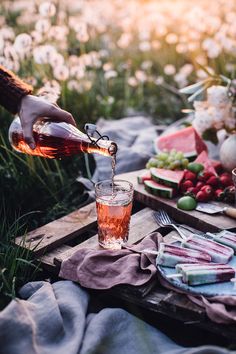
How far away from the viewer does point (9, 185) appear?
389 centimetres

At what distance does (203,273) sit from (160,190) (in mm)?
1139

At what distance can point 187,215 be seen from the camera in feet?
11.0

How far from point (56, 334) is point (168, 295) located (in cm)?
55

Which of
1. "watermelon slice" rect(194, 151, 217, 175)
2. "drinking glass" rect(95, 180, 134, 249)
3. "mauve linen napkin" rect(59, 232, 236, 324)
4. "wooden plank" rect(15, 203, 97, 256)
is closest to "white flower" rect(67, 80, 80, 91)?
"watermelon slice" rect(194, 151, 217, 175)

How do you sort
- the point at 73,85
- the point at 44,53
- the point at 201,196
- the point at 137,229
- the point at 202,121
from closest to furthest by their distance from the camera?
the point at 137,229 < the point at 201,196 < the point at 44,53 < the point at 202,121 < the point at 73,85

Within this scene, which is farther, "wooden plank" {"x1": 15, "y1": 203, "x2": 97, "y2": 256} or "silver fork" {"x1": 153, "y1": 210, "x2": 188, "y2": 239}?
"silver fork" {"x1": 153, "y1": 210, "x2": 188, "y2": 239}

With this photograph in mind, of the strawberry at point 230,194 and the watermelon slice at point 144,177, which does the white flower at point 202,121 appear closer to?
the watermelon slice at point 144,177

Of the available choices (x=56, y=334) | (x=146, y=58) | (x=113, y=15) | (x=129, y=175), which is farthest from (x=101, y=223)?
(x=113, y=15)

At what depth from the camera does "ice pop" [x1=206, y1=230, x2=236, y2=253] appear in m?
2.88

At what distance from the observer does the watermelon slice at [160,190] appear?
357 centimetres

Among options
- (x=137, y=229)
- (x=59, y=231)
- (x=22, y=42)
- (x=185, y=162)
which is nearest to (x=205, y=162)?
(x=185, y=162)

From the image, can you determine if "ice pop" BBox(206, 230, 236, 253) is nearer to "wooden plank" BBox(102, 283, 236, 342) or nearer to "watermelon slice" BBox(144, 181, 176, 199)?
"wooden plank" BBox(102, 283, 236, 342)

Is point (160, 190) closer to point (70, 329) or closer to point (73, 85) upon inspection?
point (70, 329)

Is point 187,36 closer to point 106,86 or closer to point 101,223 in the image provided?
point 106,86
